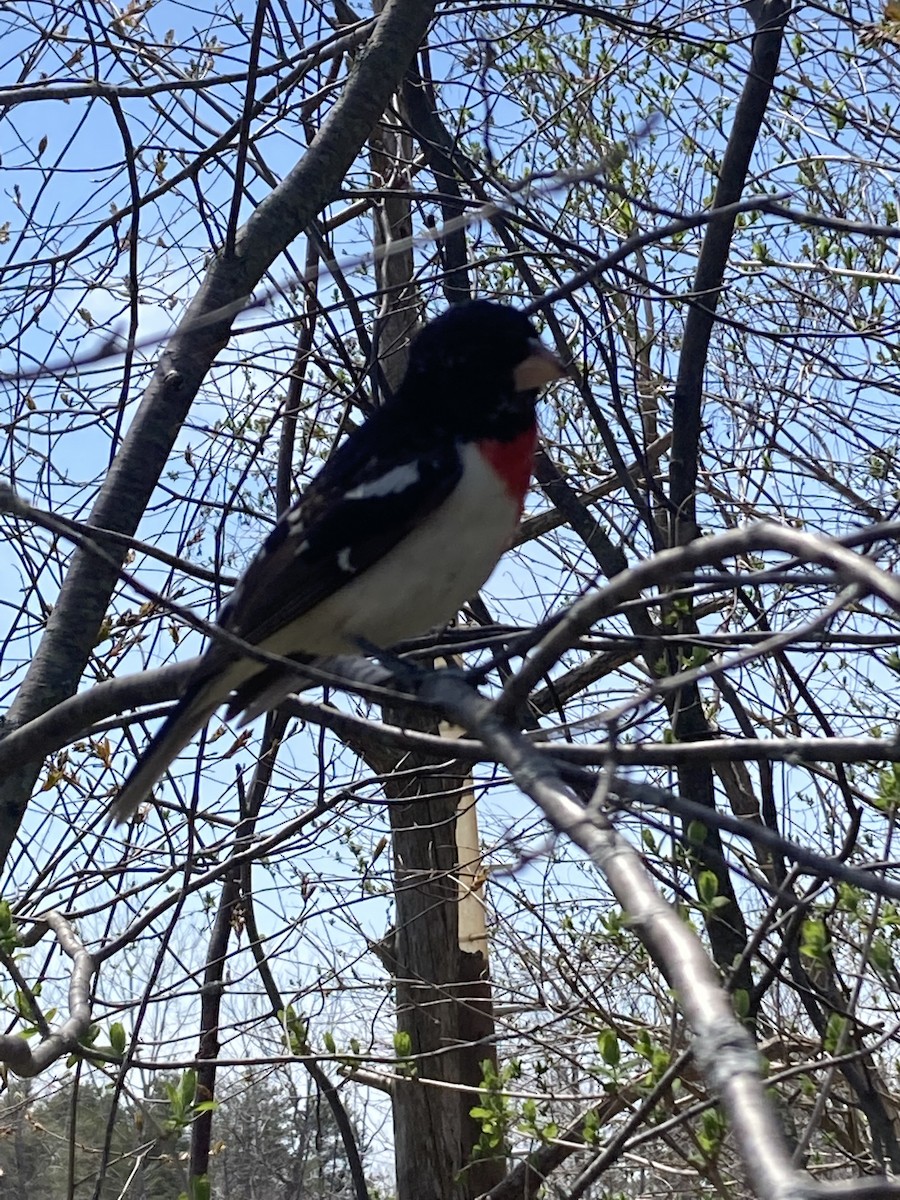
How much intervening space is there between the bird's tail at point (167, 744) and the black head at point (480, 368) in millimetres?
756

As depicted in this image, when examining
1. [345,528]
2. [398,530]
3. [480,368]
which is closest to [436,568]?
[398,530]

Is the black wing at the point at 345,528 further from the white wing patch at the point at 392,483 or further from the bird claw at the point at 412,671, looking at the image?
the bird claw at the point at 412,671

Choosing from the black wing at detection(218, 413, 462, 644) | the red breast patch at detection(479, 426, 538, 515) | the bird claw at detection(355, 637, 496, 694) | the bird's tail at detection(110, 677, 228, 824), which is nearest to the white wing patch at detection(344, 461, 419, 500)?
the black wing at detection(218, 413, 462, 644)

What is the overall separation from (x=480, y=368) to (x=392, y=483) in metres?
0.36

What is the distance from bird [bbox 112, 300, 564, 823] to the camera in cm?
248

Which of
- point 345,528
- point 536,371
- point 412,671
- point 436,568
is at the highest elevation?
point 536,371

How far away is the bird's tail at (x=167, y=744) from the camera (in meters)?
2.55

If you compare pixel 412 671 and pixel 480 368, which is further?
pixel 480 368

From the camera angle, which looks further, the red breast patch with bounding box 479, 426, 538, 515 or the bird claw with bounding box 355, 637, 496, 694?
the red breast patch with bounding box 479, 426, 538, 515

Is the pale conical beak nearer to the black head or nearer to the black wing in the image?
the black head

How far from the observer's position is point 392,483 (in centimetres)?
253

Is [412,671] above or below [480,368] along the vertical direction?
below

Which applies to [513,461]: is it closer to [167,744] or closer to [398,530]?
[398,530]

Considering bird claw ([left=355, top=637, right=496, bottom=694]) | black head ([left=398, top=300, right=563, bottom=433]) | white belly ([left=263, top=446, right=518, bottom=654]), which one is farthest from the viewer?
black head ([left=398, top=300, right=563, bottom=433])
